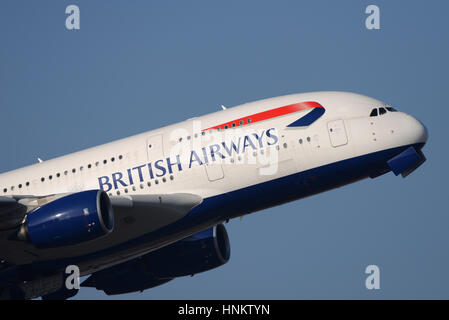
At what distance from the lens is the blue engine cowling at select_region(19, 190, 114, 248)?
1268 inches

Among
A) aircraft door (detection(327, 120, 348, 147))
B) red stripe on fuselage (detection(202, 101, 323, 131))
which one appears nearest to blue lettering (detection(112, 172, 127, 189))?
red stripe on fuselage (detection(202, 101, 323, 131))

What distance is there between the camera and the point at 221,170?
34562mm

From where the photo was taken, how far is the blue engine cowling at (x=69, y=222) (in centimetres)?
3222

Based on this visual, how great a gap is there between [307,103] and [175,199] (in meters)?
7.09

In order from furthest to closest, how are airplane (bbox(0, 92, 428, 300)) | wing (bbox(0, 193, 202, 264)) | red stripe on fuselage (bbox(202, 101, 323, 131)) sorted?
red stripe on fuselage (bbox(202, 101, 323, 131)) → airplane (bbox(0, 92, 428, 300)) → wing (bbox(0, 193, 202, 264))

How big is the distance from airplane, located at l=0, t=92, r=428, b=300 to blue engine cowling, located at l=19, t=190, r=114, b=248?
313 mm

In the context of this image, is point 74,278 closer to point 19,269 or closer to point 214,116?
point 19,269

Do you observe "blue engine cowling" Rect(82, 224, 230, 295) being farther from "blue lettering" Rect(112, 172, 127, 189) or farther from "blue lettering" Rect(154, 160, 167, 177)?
"blue lettering" Rect(154, 160, 167, 177)

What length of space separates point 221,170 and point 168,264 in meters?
8.49

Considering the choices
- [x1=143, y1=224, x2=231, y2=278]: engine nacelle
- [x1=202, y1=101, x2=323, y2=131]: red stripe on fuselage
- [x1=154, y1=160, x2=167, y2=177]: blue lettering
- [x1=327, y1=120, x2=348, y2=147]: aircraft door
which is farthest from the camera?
[x1=143, y1=224, x2=231, y2=278]: engine nacelle

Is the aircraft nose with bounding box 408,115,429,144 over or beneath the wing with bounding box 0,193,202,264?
over

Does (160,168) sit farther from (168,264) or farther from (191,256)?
(168,264)

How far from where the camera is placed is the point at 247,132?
3459 centimetres

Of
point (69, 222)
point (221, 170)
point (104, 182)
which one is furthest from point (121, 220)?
point (221, 170)
